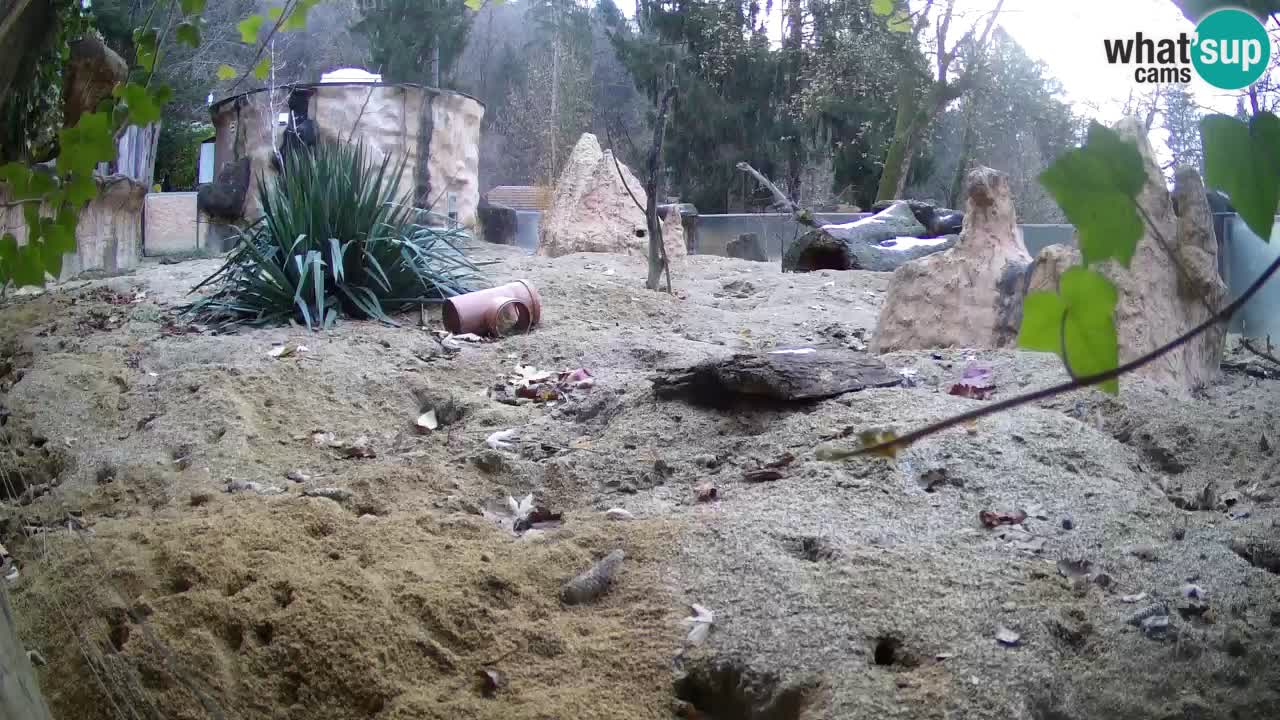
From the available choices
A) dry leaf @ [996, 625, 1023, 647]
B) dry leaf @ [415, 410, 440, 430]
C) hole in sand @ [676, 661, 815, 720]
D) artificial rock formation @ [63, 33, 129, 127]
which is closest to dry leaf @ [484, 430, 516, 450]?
dry leaf @ [415, 410, 440, 430]

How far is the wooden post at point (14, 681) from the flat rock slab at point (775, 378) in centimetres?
222

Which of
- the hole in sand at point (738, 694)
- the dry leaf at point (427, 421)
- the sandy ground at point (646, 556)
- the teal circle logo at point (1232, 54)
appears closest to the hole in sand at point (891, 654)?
the sandy ground at point (646, 556)

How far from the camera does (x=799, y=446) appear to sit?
2873 millimetres

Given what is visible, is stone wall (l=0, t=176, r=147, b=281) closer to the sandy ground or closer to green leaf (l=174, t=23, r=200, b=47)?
the sandy ground

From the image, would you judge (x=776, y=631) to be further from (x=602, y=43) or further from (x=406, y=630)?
(x=602, y=43)

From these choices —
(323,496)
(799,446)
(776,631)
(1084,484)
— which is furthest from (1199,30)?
(323,496)

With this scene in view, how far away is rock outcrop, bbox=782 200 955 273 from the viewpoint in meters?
8.69

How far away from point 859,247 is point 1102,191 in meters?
8.31

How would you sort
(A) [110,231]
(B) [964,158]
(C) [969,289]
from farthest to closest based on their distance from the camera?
1. (B) [964,158]
2. (A) [110,231]
3. (C) [969,289]

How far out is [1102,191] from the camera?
686 millimetres

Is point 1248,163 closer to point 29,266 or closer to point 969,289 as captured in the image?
point 29,266

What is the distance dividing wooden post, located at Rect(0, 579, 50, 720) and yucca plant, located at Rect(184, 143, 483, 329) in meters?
4.07

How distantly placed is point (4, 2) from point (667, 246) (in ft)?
25.3

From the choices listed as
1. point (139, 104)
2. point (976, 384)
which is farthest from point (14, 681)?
point (976, 384)
